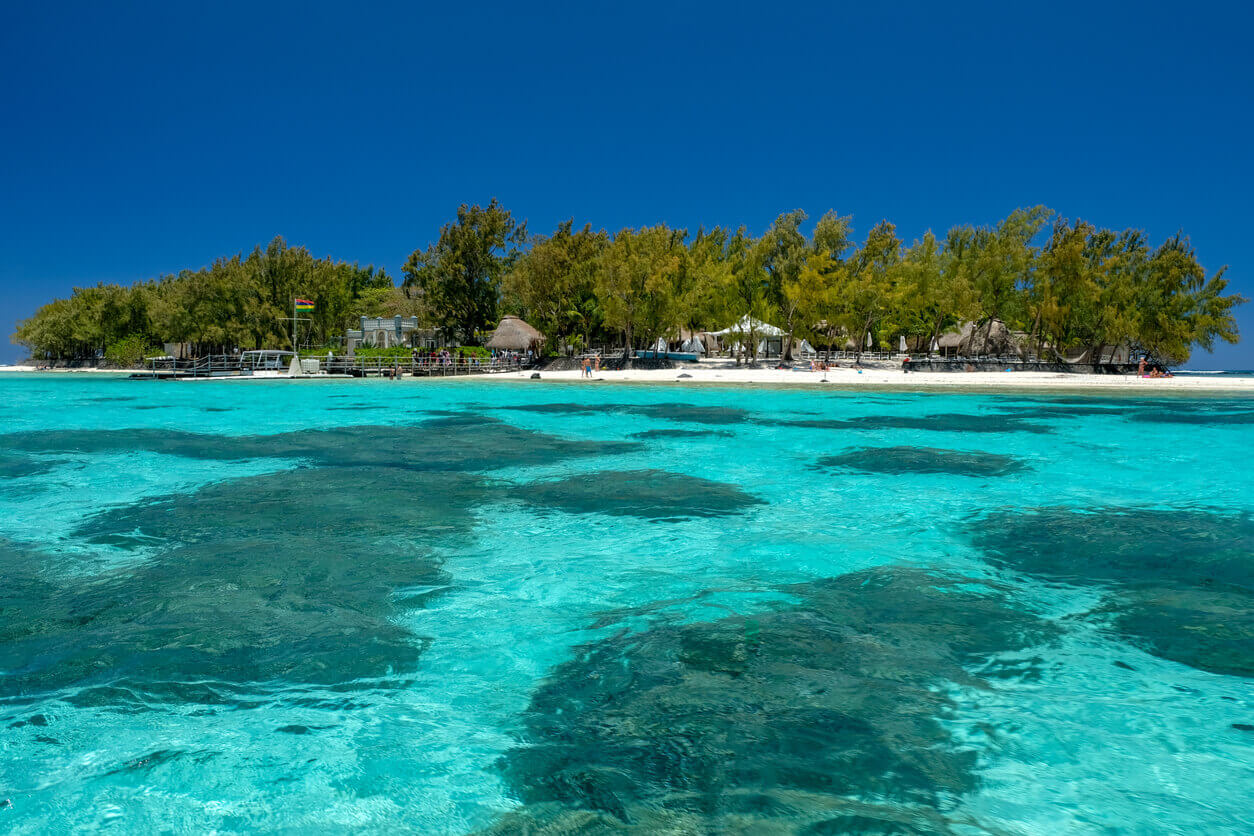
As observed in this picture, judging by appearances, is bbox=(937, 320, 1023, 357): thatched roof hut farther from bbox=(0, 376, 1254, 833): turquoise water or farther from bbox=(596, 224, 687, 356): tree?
bbox=(0, 376, 1254, 833): turquoise water

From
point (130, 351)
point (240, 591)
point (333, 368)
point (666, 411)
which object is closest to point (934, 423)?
point (666, 411)

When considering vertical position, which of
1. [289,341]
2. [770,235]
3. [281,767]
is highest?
[770,235]

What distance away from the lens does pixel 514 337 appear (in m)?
56.6

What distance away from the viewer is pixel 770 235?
5234 cm

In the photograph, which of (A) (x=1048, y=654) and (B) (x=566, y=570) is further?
(B) (x=566, y=570)

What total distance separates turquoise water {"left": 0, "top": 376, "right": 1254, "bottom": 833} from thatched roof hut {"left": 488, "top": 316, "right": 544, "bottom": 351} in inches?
1729

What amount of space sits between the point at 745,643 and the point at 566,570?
2.58m

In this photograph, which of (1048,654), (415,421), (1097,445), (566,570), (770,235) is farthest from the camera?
(770,235)

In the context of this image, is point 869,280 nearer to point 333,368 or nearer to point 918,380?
point 918,380

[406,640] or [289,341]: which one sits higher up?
[289,341]

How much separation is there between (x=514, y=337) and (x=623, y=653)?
173ft

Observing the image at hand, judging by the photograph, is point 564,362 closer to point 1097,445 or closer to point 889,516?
point 1097,445

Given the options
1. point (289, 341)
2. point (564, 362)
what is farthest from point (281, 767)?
point (289, 341)

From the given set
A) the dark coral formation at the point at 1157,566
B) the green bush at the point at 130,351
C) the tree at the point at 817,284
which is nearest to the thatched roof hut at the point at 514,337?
the tree at the point at 817,284
